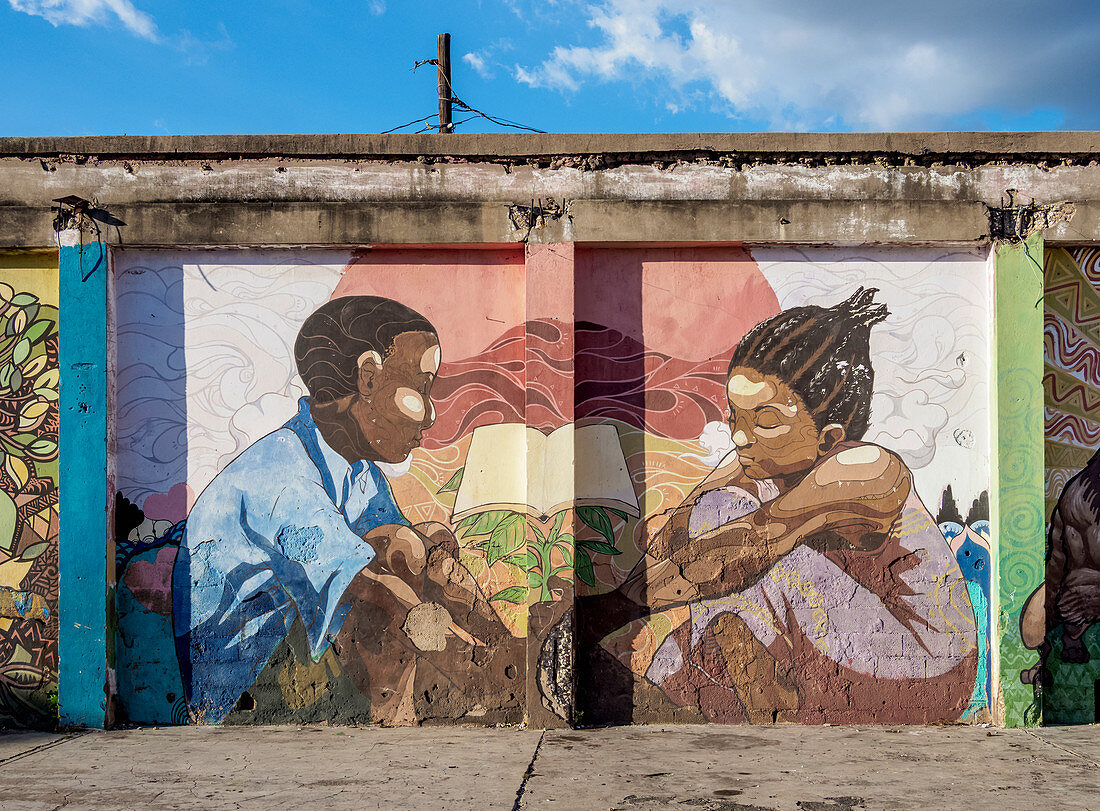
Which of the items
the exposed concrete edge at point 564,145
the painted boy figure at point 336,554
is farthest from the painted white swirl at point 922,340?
the painted boy figure at point 336,554

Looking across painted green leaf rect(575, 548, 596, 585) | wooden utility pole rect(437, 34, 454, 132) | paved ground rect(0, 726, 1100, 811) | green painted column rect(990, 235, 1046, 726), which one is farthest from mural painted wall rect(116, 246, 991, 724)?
wooden utility pole rect(437, 34, 454, 132)

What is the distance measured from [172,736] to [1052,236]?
24.6 feet

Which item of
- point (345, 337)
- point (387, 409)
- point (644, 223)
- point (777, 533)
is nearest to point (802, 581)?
point (777, 533)

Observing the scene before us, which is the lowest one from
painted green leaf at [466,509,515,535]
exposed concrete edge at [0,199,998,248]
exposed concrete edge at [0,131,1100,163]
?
painted green leaf at [466,509,515,535]

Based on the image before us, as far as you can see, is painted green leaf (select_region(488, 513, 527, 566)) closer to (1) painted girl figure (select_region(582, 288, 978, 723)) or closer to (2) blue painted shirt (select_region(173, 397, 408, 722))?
(2) blue painted shirt (select_region(173, 397, 408, 722))

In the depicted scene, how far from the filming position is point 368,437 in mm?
6160

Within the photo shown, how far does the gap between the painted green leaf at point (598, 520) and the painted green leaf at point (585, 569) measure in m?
0.20

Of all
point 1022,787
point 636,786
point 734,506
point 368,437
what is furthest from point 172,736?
point 1022,787

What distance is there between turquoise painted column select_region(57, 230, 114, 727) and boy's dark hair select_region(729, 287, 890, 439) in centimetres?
483

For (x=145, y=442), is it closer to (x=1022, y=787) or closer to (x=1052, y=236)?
(x=1022, y=787)

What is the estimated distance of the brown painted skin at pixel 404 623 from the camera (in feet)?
19.8

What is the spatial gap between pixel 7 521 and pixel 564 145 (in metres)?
5.15

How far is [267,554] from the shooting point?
612cm

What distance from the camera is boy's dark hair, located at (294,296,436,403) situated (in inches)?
244
